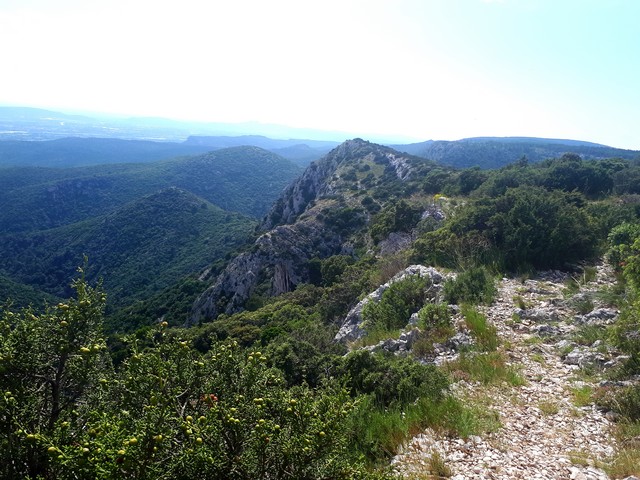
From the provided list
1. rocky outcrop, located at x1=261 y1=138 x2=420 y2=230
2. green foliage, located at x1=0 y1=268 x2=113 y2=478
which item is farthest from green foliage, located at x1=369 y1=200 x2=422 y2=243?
rocky outcrop, located at x1=261 y1=138 x2=420 y2=230

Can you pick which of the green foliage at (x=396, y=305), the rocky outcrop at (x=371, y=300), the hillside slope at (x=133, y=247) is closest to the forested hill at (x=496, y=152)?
the hillside slope at (x=133, y=247)

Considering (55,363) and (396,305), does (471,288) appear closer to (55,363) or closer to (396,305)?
(396,305)

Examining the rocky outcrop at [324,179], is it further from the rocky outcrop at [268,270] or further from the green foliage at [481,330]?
the green foliage at [481,330]

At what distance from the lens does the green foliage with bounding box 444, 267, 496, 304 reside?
→ 9.76m

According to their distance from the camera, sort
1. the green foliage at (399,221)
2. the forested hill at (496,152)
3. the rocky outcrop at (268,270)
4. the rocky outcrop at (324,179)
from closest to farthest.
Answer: the green foliage at (399,221)
the rocky outcrop at (268,270)
the rocky outcrop at (324,179)
the forested hill at (496,152)

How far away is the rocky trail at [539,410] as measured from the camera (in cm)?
439

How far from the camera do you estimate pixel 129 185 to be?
360 ft

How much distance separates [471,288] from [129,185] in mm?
117969

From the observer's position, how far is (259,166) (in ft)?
436

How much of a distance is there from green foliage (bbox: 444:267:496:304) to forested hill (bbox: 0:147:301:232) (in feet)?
317

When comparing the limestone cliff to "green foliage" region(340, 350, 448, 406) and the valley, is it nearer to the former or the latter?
the valley

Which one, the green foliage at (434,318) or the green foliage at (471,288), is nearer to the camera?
the green foliage at (434,318)

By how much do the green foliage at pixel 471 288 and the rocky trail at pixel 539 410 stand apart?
1.38 ft

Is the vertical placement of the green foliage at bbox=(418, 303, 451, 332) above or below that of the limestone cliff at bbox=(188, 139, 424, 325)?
above
